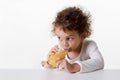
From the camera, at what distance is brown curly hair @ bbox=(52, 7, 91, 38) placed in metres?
1.07

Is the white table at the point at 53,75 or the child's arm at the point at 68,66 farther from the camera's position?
the child's arm at the point at 68,66

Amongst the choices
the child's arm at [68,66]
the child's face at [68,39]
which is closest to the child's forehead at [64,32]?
A: the child's face at [68,39]

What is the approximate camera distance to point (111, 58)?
249cm

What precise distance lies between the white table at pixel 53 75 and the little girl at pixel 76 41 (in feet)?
0.16

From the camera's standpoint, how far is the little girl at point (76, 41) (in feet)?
3.25

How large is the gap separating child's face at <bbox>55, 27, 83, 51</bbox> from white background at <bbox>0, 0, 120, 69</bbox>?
4.43 ft

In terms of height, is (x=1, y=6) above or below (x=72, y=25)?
above

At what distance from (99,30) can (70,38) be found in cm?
143

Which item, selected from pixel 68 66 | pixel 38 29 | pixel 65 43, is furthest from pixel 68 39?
pixel 38 29

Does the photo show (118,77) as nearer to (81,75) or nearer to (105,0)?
(81,75)

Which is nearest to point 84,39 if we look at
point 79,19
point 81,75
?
point 79,19

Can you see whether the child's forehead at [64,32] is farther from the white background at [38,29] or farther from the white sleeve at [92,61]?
the white background at [38,29]

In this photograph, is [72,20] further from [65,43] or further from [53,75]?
[53,75]

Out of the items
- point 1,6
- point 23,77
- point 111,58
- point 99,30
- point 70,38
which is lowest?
point 23,77
